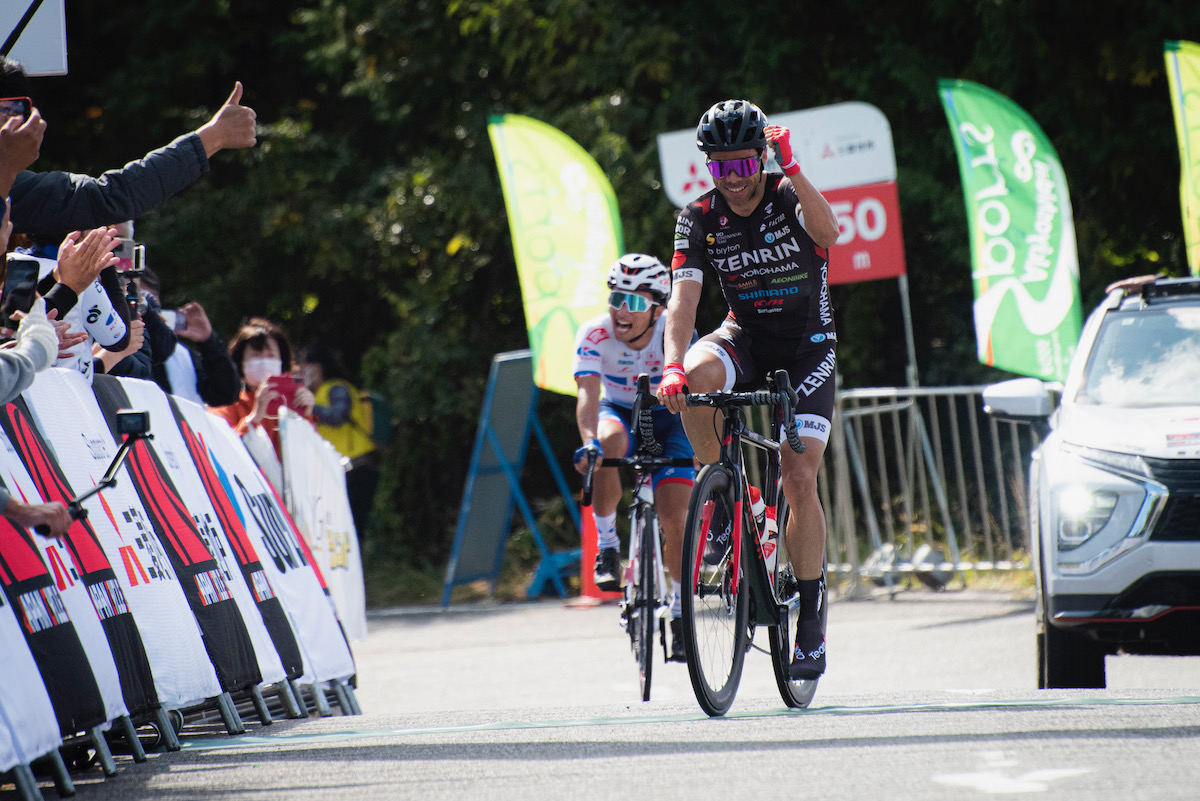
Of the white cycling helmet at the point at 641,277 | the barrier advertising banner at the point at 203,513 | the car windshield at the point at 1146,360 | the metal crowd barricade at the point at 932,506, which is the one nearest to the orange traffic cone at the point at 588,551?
the metal crowd barricade at the point at 932,506

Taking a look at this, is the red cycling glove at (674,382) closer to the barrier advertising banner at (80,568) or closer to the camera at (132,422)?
the camera at (132,422)

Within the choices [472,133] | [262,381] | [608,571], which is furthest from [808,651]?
[472,133]

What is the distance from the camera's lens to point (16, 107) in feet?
16.0

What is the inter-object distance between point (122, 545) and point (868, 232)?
8.56 m

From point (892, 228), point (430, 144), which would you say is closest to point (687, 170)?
point (892, 228)

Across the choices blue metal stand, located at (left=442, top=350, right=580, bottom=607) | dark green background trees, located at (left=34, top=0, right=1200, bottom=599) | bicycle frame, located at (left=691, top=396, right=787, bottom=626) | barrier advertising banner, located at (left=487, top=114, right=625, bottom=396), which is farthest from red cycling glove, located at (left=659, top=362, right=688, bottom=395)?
dark green background trees, located at (left=34, top=0, right=1200, bottom=599)

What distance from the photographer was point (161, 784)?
4.48 metres

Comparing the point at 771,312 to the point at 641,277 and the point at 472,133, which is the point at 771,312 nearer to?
the point at 641,277

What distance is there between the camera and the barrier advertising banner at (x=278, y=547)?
6.68m

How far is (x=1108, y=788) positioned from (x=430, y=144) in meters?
15.6

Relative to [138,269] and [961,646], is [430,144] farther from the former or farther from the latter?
[138,269]

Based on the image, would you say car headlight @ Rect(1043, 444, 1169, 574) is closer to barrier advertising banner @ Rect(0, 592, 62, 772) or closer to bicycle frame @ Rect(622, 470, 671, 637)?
bicycle frame @ Rect(622, 470, 671, 637)

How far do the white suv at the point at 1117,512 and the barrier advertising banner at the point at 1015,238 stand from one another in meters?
3.99

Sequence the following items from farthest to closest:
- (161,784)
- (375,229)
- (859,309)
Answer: (375,229) → (859,309) → (161,784)
